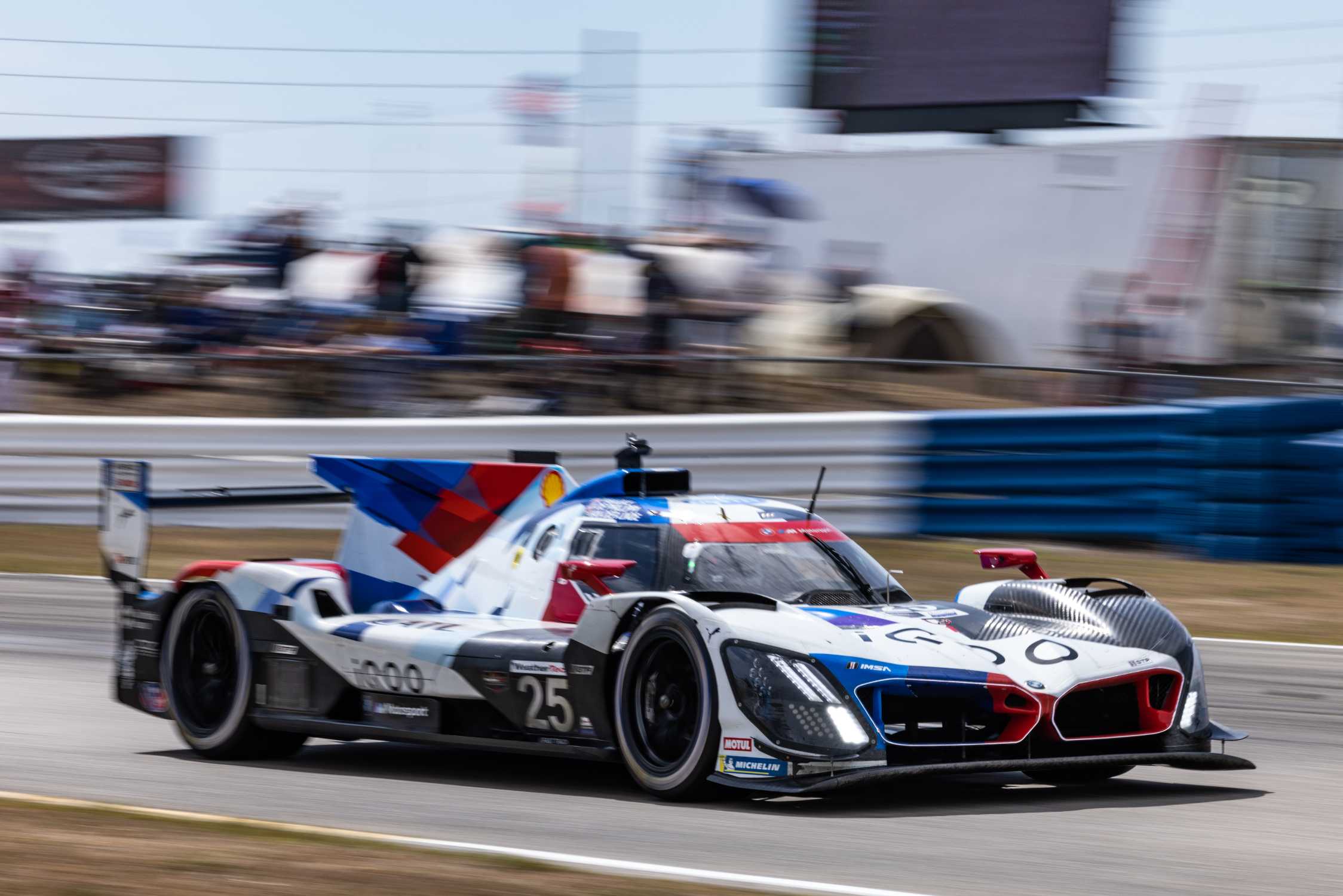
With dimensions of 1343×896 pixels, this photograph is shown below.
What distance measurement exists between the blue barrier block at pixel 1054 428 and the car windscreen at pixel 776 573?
21.8 ft

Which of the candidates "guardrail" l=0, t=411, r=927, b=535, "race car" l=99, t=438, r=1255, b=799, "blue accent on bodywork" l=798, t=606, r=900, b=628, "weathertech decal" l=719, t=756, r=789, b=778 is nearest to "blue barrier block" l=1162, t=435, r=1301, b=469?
"guardrail" l=0, t=411, r=927, b=535

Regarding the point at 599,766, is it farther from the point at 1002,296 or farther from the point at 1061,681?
the point at 1002,296

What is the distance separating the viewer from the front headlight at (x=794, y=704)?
17.8 ft

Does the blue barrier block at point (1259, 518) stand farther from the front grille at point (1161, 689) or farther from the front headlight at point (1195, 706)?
the front grille at point (1161, 689)

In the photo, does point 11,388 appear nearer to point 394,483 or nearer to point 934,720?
point 394,483

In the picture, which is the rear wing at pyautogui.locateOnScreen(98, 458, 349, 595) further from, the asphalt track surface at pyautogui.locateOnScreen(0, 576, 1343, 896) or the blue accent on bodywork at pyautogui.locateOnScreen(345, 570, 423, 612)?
the asphalt track surface at pyautogui.locateOnScreen(0, 576, 1343, 896)

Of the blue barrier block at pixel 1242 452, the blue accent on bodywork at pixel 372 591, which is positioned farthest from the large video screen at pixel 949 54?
the blue accent on bodywork at pixel 372 591

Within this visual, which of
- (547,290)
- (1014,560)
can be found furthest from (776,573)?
(547,290)

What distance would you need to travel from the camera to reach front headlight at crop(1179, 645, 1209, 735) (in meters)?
6.06

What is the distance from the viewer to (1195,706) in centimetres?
612

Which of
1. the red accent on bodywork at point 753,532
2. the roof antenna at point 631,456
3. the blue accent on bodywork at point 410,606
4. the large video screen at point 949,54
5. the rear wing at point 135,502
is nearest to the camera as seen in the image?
the red accent on bodywork at point 753,532

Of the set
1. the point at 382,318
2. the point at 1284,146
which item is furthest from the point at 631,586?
the point at 1284,146

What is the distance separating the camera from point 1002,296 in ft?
76.3

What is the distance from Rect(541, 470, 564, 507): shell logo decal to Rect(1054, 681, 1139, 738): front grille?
2.48 metres
